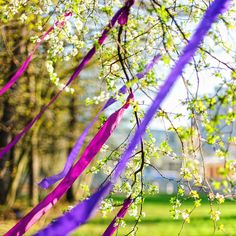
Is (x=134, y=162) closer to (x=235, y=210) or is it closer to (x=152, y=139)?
(x=152, y=139)

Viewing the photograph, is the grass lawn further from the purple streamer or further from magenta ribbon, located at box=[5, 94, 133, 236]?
the purple streamer

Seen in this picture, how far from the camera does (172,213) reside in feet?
15.2

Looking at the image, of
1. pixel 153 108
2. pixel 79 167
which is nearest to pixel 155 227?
pixel 79 167

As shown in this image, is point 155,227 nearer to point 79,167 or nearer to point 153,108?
point 79,167

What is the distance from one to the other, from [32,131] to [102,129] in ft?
28.2

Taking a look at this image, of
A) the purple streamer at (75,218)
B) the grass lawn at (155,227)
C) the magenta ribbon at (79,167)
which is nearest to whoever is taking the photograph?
the purple streamer at (75,218)

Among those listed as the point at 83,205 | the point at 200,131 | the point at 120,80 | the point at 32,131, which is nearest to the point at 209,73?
the point at 200,131

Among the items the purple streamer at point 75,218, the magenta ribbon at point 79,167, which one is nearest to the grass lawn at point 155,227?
the magenta ribbon at point 79,167

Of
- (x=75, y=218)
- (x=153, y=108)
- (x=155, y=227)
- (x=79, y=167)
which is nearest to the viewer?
(x=75, y=218)

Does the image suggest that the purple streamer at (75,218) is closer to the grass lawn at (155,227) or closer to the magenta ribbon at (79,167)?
the magenta ribbon at (79,167)

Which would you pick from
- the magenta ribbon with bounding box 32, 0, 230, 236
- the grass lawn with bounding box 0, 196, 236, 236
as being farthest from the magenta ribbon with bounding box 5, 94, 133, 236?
the grass lawn with bounding box 0, 196, 236, 236

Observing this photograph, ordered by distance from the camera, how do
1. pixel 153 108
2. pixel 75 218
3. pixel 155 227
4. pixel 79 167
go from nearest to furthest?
pixel 75 218 → pixel 153 108 → pixel 79 167 → pixel 155 227

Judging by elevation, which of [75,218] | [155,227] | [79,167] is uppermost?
[79,167]

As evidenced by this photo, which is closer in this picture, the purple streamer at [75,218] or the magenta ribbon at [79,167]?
the purple streamer at [75,218]
